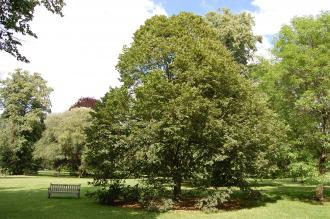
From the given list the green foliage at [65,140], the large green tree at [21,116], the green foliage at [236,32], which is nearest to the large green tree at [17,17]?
the green foliage at [236,32]

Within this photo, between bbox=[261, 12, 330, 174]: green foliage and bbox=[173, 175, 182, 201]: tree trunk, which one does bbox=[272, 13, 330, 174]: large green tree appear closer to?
bbox=[261, 12, 330, 174]: green foliage

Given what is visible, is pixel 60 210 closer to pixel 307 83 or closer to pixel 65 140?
pixel 307 83

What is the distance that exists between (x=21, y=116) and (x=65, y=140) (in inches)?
469

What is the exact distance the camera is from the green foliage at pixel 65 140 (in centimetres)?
6288

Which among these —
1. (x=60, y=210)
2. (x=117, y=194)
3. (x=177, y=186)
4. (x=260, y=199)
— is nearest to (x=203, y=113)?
(x=177, y=186)

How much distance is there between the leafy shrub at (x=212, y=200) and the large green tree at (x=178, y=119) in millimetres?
1823

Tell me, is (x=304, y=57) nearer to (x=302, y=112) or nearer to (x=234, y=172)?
(x=302, y=112)

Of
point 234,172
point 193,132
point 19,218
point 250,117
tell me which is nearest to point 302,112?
point 250,117

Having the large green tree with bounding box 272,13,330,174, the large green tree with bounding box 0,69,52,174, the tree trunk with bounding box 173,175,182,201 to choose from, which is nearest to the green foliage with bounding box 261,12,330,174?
the large green tree with bounding box 272,13,330,174

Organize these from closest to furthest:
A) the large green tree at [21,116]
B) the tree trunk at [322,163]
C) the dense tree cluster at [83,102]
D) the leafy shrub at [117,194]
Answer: the leafy shrub at [117,194], the tree trunk at [322,163], the large green tree at [21,116], the dense tree cluster at [83,102]

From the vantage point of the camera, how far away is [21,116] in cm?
6888

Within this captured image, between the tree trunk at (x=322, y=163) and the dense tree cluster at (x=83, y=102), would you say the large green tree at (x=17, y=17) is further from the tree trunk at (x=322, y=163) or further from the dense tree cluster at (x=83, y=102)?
the dense tree cluster at (x=83, y=102)

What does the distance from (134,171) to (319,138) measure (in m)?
13.6

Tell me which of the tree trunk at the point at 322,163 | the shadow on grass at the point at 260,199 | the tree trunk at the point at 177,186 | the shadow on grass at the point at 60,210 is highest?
the tree trunk at the point at 322,163
